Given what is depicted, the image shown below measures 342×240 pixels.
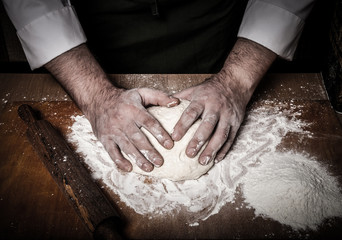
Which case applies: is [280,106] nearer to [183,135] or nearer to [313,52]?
[183,135]

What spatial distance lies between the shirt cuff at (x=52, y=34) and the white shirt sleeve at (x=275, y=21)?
94cm

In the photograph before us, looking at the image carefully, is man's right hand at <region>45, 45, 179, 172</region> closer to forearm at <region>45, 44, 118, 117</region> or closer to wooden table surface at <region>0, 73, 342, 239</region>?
forearm at <region>45, 44, 118, 117</region>

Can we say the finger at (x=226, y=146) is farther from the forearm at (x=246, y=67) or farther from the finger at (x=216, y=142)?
the forearm at (x=246, y=67)

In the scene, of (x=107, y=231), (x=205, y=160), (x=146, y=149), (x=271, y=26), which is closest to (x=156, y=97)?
(x=146, y=149)

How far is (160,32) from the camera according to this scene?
176cm

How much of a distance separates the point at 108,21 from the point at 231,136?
3.54 ft

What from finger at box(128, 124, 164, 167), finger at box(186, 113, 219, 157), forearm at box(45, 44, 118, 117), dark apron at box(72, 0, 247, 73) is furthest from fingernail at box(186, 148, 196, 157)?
dark apron at box(72, 0, 247, 73)

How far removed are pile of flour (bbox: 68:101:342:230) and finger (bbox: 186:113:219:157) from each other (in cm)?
15

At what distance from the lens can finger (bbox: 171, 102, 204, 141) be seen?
1151 mm

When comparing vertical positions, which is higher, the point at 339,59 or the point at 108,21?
the point at 108,21

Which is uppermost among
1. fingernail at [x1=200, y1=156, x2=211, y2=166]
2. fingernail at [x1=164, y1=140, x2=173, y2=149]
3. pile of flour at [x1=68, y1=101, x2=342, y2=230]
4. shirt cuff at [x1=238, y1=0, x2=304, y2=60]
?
shirt cuff at [x1=238, y1=0, x2=304, y2=60]

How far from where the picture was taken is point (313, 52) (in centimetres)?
212

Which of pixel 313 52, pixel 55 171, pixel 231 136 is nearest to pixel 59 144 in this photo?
pixel 55 171

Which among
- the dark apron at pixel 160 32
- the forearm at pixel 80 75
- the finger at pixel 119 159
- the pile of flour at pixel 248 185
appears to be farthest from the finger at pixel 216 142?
the dark apron at pixel 160 32
